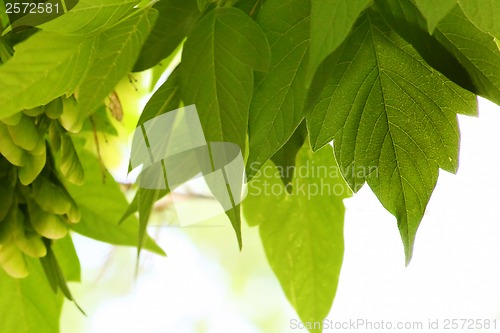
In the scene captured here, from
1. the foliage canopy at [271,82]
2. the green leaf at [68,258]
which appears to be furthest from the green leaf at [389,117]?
the green leaf at [68,258]

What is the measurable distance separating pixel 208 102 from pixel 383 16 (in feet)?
0.14

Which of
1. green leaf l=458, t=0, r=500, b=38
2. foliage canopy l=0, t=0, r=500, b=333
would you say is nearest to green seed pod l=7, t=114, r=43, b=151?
foliage canopy l=0, t=0, r=500, b=333

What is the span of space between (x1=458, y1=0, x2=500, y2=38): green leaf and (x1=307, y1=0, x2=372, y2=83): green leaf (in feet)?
0.06

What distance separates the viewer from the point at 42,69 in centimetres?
14

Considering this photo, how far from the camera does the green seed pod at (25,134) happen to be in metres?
0.17

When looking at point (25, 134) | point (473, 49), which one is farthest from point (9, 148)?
point (473, 49)

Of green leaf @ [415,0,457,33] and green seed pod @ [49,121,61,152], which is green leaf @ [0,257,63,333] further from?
green leaf @ [415,0,457,33]

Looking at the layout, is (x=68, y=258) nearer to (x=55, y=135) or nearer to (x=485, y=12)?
(x=55, y=135)

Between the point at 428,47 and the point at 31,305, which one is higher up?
the point at 428,47

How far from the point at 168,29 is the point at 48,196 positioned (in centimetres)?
6

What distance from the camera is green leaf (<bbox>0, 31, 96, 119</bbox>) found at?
14 centimetres

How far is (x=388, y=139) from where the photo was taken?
0.15 metres

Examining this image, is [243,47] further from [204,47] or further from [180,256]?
[180,256]

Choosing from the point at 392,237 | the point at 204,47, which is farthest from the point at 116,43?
the point at 392,237
